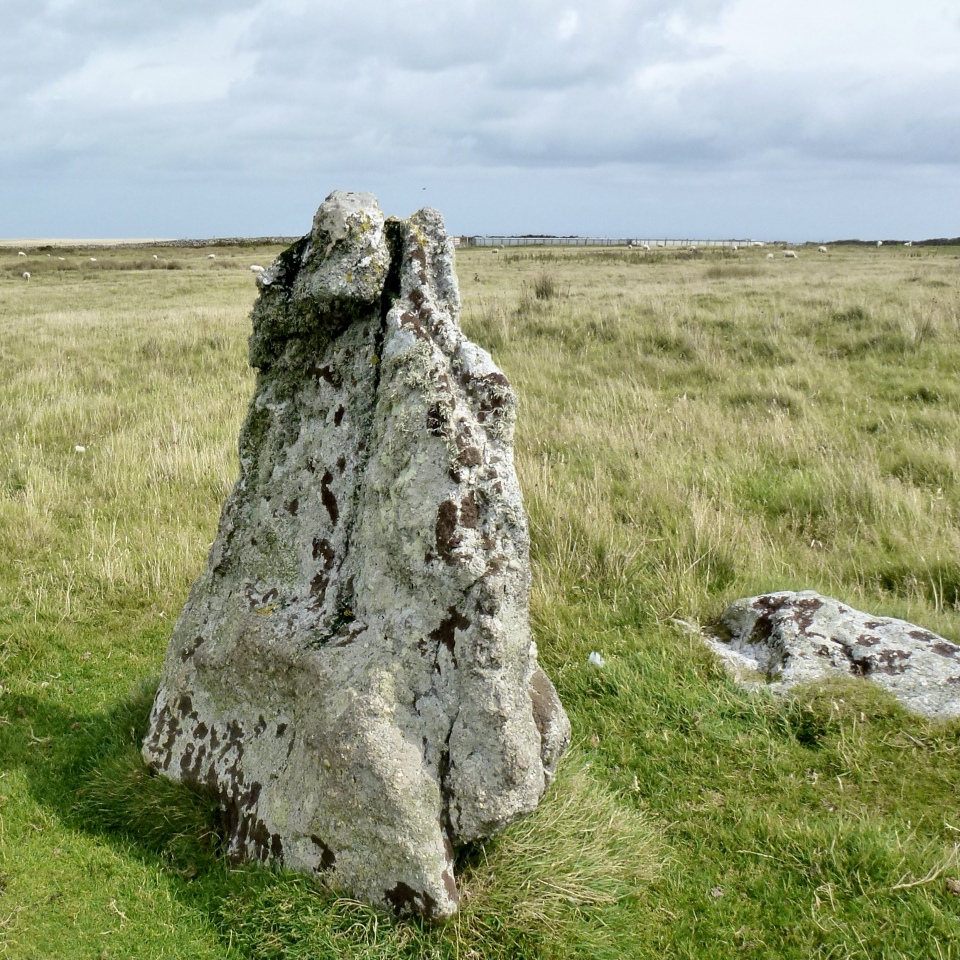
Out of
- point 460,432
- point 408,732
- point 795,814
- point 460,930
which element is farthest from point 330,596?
point 795,814

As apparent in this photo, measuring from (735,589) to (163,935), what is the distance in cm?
409

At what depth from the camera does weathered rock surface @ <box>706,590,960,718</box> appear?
178 inches

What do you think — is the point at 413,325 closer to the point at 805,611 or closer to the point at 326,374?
the point at 326,374

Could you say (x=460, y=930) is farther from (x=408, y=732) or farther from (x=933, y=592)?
(x=933, y=592)

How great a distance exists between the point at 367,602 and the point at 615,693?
197 cm

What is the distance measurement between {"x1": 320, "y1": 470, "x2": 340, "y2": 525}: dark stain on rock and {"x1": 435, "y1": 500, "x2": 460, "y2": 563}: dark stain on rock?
767mm

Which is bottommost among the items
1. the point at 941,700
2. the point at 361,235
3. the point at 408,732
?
the point at 941,700

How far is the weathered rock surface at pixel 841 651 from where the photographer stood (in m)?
4.51

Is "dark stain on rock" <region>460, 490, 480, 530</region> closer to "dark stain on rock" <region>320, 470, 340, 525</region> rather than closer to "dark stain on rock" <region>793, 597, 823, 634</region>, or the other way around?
"dark stain on rock" <region>320, 470, 340, 525</region>

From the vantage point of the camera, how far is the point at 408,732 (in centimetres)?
322

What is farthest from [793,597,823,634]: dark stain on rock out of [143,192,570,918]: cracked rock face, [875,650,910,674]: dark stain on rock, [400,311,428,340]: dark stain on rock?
[400,311,428,340]: dark stain on rock

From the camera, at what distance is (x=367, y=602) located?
343cm

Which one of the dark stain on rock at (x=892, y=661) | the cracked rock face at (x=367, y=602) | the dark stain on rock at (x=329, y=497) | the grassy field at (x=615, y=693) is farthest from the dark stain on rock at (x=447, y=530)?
the dark stain on rock at (x=892, y=661)

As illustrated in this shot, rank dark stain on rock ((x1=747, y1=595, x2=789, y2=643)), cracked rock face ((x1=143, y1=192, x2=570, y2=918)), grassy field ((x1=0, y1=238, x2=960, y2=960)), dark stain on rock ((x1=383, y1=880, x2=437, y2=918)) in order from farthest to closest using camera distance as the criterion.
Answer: dark stain on rock ((x1=747, y1=595, x2=789, y2=643)) < grassy field ((x1=0, y1=238, x2=960, y2=960)) < cracked rock face ((x1=143, y1=192, x2=570, y2=918)) < dark stain on rock ((x1=383, y1=880, x2=437, y2=918))
